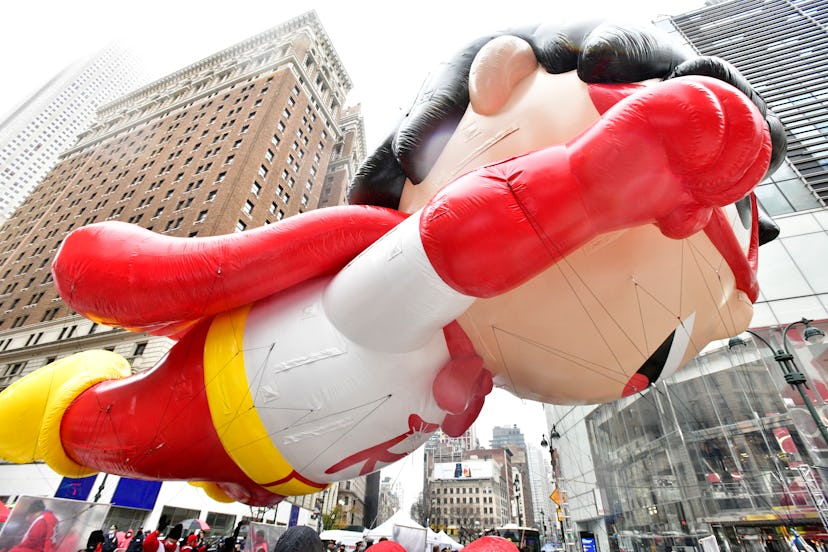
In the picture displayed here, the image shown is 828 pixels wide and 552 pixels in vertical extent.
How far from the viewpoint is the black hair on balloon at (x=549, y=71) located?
7.27ft

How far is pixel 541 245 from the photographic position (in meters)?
1.79

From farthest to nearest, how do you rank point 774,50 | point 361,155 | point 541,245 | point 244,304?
point 361,155
point 774,50
point 244,304
point 541,245

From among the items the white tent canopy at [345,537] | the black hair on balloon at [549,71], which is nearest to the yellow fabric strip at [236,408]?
the black hair on balloon at [549,71]

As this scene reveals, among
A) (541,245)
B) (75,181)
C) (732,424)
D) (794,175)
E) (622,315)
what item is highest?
(541,245)

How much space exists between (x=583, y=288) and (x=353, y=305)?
131cm

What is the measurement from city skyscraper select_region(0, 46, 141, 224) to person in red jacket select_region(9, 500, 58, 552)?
99961 mm

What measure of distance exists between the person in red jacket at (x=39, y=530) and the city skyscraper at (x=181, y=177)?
12175 mm

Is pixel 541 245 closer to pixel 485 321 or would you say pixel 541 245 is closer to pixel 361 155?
pixel 485 321

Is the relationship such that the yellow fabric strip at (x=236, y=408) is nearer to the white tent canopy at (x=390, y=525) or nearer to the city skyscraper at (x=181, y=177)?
the white tent canopy at (x=390, y=525)

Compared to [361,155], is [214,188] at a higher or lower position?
higher

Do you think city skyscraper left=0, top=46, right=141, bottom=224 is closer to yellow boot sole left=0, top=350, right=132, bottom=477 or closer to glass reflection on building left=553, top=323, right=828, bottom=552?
yellow boot sole left=0, top=350, right=132, bottom=477

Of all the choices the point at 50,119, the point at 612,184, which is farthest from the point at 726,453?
the point at 50,119

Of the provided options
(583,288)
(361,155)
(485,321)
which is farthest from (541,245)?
(361,155)

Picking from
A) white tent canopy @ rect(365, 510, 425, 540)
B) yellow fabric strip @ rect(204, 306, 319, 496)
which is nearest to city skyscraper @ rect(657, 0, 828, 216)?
white tent canopy @ rect(365, 510, 425, 540)
